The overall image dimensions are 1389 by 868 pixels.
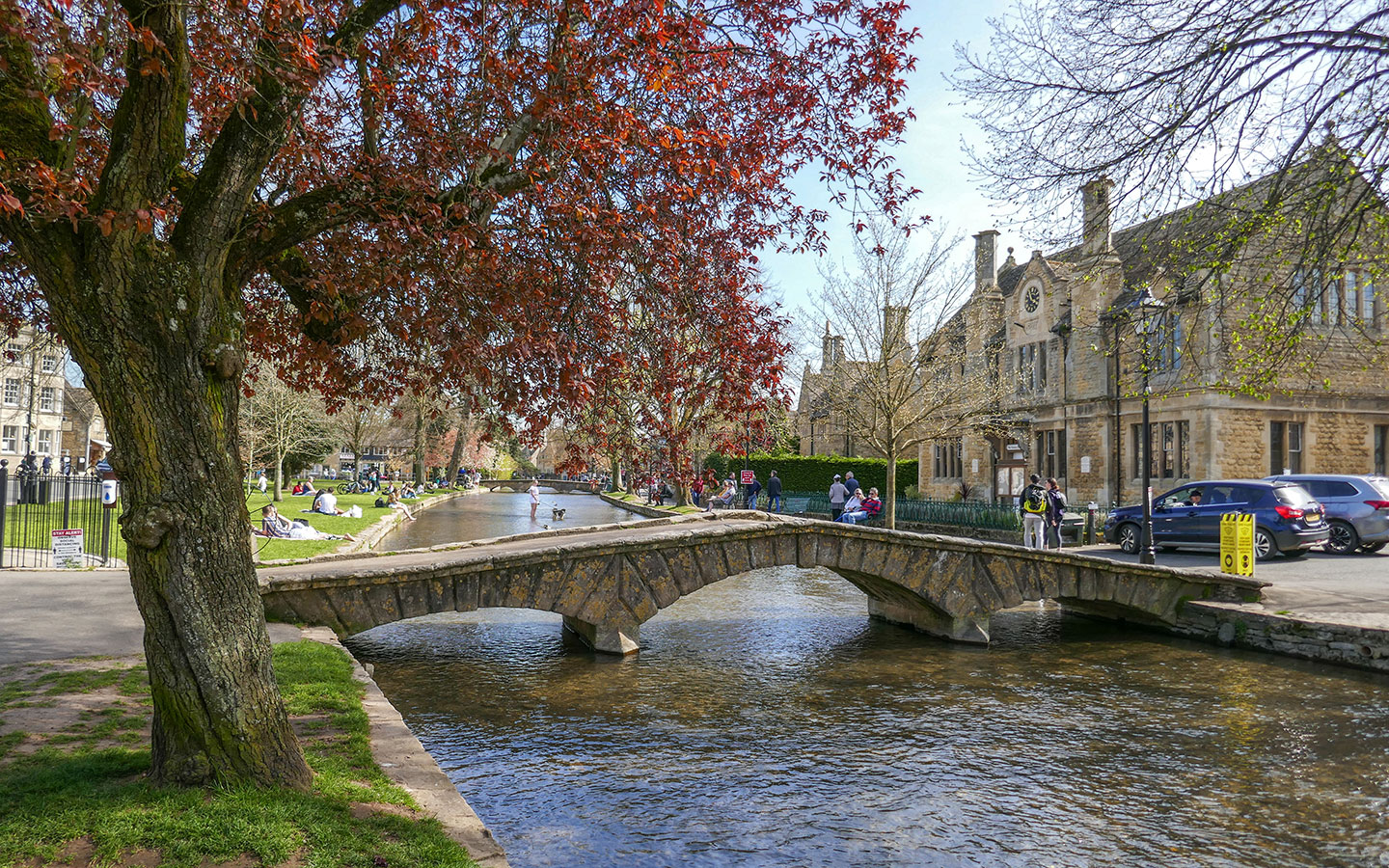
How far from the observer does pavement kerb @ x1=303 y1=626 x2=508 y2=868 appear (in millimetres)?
4750

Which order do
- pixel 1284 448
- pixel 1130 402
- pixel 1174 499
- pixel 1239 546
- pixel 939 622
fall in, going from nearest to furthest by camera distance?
pixel 939 622
pixel 1239 546
pixel 1174 499
pixel 1284 448
pixel 1130 402

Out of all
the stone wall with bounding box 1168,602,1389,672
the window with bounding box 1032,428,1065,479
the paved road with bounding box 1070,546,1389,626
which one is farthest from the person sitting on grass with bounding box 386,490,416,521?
the stone wall with bounding box 1168,602,1389,672

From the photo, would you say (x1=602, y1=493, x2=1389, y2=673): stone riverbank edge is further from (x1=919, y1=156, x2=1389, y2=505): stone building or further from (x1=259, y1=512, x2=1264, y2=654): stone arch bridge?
(x1=919, y1=156, x2=1389, y2=505): stone building

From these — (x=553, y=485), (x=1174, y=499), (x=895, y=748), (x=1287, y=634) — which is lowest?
(x=895, y=748)

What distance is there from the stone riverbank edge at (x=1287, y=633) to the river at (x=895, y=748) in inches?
12.9

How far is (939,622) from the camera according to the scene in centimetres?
1440

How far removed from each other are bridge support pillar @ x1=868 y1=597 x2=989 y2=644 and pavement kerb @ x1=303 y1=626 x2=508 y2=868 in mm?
9169

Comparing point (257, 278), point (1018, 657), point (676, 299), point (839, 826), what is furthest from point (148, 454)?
point (1018, 657)

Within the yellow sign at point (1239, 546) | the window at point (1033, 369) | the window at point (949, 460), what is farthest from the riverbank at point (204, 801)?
the window at point (949, 460)

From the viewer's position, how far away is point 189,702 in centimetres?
473

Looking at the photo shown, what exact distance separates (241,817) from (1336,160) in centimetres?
1190

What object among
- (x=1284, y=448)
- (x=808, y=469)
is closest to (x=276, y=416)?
(x=808, y=469)

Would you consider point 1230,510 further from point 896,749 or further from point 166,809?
point 166,809

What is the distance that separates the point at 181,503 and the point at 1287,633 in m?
13.6
